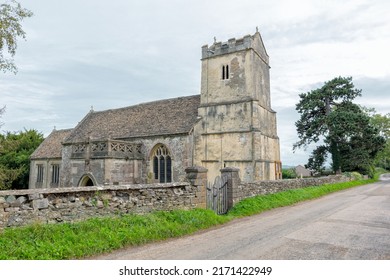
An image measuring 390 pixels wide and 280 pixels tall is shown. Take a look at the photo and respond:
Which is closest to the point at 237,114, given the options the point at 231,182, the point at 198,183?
the point at 231,182

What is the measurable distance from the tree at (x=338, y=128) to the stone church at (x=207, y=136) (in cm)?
1303

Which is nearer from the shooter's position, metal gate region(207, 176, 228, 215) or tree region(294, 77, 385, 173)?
metal gate region(207, 176, 228, 215)

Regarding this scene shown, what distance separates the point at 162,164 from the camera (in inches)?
835

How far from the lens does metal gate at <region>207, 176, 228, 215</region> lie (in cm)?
1080

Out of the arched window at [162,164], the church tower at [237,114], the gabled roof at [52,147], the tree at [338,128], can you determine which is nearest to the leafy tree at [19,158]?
the gabled roof at [52,147]

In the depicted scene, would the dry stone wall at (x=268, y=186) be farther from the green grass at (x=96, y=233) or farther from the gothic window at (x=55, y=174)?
the gothic window at (x=55, y=174)

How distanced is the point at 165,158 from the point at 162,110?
203 inches

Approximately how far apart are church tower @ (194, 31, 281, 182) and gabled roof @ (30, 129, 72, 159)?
628 inches

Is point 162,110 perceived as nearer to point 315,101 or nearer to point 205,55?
point 205,55

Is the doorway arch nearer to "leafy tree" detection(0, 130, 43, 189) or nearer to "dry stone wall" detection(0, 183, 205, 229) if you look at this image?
"dry stone wall" detection(0, 183, 205, 229)

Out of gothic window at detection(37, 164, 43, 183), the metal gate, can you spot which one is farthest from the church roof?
the metal gate

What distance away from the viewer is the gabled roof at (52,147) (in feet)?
92.5

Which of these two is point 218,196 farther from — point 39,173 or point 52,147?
point 39,173
